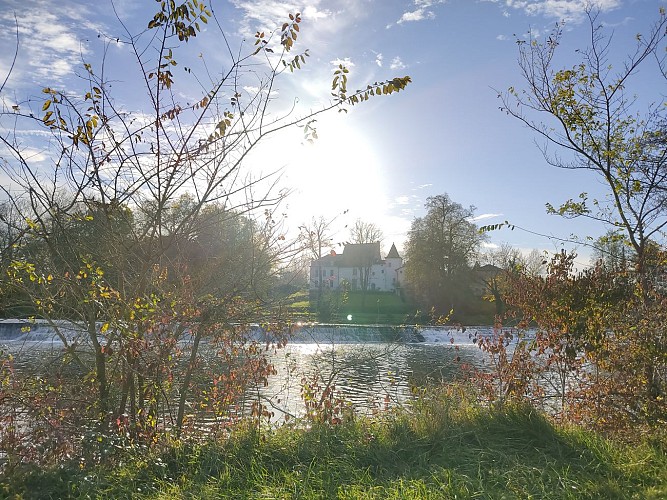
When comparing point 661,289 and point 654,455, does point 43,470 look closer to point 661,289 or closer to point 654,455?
point 654,455

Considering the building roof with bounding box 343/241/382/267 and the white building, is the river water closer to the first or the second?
the building roof with bounding box 343/241/382/267

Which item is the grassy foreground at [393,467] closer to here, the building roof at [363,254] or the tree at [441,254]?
the tree at [441,254]

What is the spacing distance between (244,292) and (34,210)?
192cm

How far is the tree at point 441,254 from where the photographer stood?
37438 millimetres

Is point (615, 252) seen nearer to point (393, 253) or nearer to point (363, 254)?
point (363, 254)

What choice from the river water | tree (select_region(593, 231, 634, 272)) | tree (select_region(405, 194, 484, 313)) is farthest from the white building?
tree (select_region(593, 231, 634, 272))

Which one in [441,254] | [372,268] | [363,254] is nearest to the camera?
[441,254]

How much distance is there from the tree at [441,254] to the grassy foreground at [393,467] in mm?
32624

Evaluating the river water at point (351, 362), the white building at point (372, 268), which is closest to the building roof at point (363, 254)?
the white building at point (372, 268)

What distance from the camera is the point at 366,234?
53562 millimetres

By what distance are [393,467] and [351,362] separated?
7.94 feet

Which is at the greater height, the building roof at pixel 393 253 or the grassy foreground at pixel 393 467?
the building roof at pixel 393 253

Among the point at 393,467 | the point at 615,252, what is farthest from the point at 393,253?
the point at 393,467

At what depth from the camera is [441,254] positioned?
128ft
